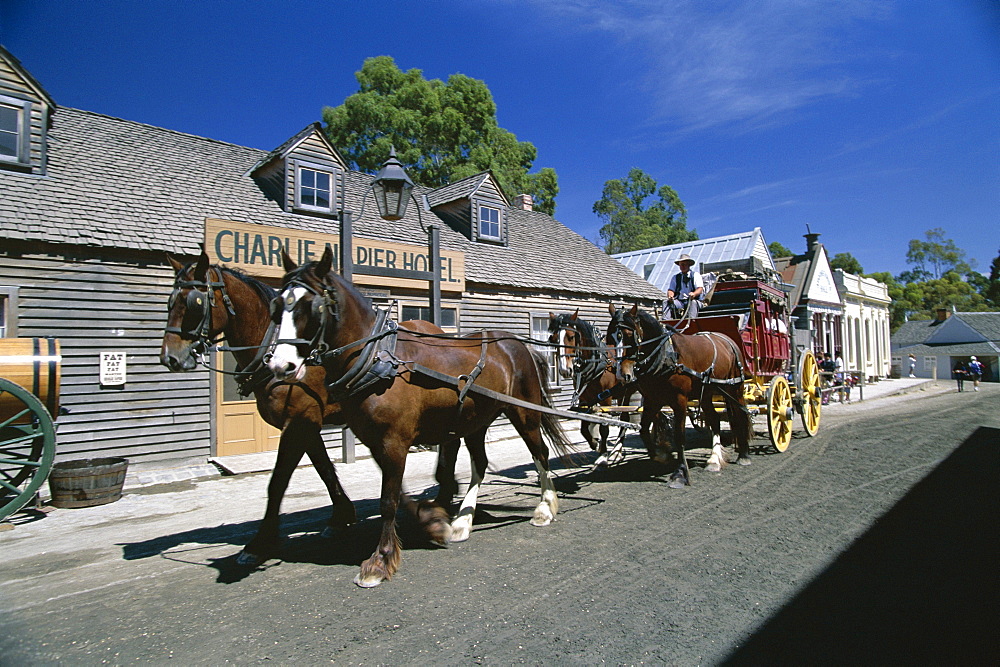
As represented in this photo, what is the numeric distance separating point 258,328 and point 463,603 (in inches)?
115

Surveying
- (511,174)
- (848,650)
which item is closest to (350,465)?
(848,650)

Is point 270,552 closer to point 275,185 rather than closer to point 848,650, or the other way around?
point 848,650

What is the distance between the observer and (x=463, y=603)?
3.67 metres

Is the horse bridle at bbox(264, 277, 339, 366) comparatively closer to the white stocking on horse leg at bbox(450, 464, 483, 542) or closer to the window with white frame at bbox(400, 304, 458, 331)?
the white stocking on horse leg at bbox(450, 464, 483, 542)

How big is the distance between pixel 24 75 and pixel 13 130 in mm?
989

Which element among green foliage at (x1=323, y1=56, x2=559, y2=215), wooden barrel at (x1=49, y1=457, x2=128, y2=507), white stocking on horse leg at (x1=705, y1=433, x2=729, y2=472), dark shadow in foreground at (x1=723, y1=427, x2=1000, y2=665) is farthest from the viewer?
green foliage at (x1=323, y1=56, x2=559, y2=215)

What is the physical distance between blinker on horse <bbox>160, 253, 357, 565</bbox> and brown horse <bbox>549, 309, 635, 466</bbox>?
3.50 m

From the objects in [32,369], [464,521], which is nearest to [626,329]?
[464,521]

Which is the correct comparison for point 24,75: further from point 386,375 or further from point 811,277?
point 811,277

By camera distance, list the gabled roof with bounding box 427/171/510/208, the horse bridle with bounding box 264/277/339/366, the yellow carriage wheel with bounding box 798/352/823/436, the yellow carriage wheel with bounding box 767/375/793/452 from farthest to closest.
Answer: the gabled roof with bounding box 427/171/510/208 < the yellow carriage wheel with bounding box 798/352/823/436 < the yellow carriage wheel with bounding box 767/375/793/452 < the horse bridle with bounding box 264/277/339/366

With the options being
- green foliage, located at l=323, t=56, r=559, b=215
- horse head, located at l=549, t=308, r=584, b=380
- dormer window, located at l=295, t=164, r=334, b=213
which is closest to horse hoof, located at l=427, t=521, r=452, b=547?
horse head, located at l=549, t=308, r=584, b=380

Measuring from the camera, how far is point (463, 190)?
15961 millimetres

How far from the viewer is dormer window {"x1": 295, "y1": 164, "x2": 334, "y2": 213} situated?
12.1 m

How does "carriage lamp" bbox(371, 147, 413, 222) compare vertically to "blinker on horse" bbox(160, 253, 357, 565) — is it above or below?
above
